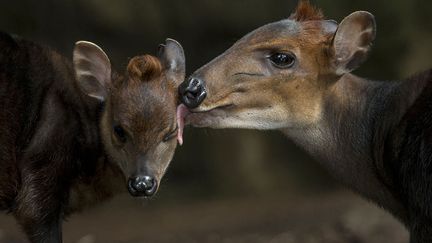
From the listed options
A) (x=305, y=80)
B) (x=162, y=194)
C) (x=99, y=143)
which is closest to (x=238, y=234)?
(x=162, y=194)

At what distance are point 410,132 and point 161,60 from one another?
2.28 meters

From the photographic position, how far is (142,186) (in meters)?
7.56

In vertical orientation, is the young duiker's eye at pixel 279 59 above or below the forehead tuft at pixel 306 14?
below

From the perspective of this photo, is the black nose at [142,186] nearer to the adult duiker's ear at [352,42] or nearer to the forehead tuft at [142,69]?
the forehead tuft at [142,69]

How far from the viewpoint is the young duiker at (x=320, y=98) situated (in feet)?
23.9

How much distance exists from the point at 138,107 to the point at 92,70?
62 centimetres

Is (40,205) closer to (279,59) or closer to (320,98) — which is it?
(279,59)

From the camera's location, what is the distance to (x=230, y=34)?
Answer: 1180 cm

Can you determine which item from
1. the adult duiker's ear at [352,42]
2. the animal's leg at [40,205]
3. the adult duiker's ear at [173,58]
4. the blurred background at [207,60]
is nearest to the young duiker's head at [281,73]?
the adult duiker's ear at [352,42]

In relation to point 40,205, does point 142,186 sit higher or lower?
higher

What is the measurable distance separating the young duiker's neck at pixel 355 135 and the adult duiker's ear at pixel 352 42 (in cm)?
24

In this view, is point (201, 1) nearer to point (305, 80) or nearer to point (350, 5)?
point (350, 5)

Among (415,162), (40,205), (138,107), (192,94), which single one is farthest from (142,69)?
(415,162)

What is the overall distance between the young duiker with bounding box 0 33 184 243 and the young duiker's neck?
1038 mm
